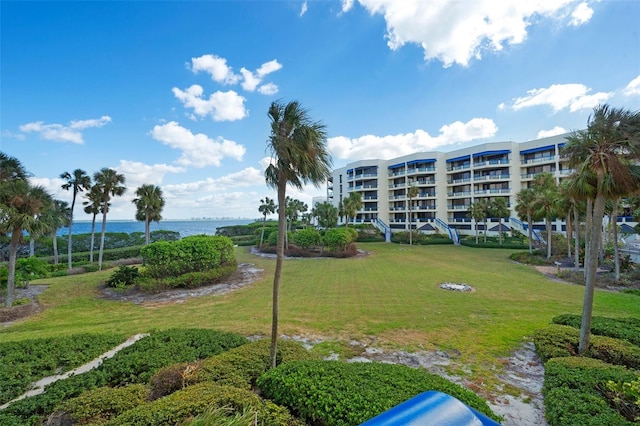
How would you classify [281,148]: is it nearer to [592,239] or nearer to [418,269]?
[592,239]

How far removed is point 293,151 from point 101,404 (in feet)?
19.2

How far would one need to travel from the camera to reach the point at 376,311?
12.1 m

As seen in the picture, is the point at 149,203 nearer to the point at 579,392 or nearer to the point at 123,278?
the point at 123,278

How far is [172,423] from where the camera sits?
4051 millimetres

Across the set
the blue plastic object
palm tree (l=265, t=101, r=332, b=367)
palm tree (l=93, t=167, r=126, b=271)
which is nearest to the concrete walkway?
palm tree (l=265, t=101, r=332, b=367)

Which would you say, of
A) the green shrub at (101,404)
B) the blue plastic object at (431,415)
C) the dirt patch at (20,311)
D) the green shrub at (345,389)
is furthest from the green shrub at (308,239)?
the blue plastic object at (431,415)

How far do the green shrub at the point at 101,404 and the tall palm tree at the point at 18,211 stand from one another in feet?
37.9

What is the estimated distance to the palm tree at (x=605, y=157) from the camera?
6.77 metres

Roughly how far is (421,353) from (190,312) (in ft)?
32.2

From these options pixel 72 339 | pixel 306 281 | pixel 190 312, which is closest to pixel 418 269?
pixel 306 281

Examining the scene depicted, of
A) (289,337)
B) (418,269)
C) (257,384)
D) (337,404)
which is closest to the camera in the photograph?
(337,404)

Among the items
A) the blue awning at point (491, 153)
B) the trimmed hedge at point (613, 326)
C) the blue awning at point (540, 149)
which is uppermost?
the blue awning at point (491, 153)

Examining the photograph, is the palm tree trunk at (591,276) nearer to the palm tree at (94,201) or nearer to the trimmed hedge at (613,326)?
the trimmed hedge at (613,326)

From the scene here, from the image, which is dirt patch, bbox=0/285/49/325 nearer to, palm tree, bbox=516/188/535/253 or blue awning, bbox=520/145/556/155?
palm tree, bbox=516/188/535/253
